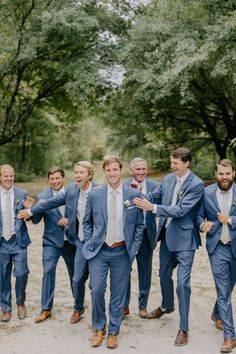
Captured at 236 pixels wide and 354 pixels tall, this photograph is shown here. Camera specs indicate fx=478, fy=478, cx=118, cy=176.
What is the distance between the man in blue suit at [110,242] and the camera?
17.7ft

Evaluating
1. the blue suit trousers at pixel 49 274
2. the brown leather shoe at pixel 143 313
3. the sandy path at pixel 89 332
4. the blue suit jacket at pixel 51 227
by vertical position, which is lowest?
the sandy path at pixel 89 332

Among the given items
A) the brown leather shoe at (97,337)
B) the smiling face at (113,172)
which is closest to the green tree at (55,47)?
the smiling face at (113,172)

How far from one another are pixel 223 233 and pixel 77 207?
5.97ft

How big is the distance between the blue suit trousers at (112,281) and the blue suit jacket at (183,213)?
2.02 feet

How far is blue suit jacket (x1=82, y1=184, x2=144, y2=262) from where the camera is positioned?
17.7 feet

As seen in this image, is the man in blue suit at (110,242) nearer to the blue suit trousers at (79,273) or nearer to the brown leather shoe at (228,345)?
the blue suit trousers at (79,273)

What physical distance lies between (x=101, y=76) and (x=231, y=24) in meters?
6.13

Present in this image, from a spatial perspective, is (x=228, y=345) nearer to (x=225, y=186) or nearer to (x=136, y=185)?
(x=225, y=186)

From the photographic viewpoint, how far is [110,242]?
5422mm

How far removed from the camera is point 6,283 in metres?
6.27

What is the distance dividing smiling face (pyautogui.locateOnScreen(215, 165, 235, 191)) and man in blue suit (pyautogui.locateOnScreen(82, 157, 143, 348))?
98 centimetres

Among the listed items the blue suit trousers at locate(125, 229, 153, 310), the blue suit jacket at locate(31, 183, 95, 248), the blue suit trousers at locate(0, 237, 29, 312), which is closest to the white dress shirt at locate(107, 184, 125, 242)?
the blue suit jacket at locate(31, 183, 95, 248)

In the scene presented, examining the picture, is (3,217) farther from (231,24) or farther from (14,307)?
(231,24)

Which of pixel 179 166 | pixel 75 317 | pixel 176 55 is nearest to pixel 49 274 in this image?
pixel 75 317
